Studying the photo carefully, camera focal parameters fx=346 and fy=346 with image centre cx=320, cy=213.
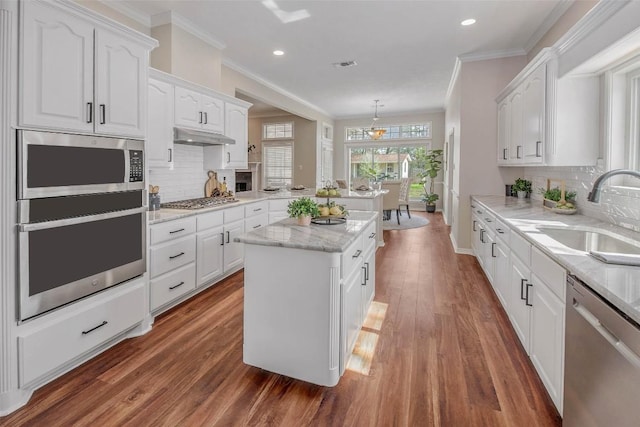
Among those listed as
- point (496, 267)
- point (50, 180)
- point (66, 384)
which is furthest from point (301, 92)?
point (66, 384)

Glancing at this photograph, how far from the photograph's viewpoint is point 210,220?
140 inches

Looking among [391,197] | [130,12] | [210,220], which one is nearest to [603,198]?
[210,220]

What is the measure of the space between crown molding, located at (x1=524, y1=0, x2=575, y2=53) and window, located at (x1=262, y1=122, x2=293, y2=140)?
21.2 feet

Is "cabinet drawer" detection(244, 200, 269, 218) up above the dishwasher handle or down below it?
above

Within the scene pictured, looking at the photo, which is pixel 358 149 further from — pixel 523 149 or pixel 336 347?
pixel 336 347

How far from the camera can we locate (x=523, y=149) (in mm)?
3762

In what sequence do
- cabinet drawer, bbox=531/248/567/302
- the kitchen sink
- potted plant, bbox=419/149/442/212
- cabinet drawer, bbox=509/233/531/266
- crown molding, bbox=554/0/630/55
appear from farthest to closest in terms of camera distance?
potted plant, bbox=419/149/442/212 < cabinet drawer, bbox=509/233/531/266 < crown molding, bbox=554/0/630/55 < the kitchen sink < cabinet drawer, bbox=531/248/567/302

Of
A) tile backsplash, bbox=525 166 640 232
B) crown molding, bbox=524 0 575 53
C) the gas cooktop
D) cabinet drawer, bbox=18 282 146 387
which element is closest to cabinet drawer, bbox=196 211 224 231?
the gas cooktop

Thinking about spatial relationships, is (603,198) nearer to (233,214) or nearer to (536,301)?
(536,301)

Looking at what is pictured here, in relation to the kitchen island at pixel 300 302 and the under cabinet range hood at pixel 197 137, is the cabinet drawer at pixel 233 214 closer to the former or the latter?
the under cabinet range hood at pixel 197 137

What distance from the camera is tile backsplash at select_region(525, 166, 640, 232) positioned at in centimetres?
233

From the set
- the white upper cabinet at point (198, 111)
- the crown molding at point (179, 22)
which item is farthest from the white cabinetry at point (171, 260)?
the crown molding at point (179, 22)

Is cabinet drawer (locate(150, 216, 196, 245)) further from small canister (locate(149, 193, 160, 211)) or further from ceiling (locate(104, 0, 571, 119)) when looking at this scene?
ceiling (locate(104, 0, 571, 119))

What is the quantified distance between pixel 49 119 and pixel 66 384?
4.92 feet
